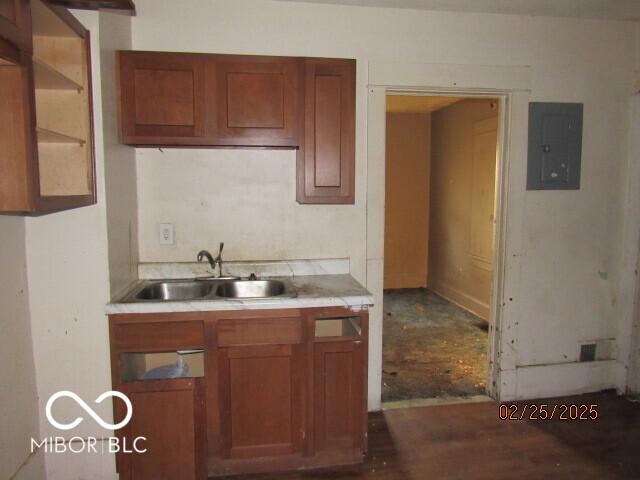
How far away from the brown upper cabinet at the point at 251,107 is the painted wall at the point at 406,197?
368 cm

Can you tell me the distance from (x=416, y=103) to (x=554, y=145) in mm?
2739

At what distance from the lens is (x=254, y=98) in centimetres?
230

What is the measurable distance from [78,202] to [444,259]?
188 inches

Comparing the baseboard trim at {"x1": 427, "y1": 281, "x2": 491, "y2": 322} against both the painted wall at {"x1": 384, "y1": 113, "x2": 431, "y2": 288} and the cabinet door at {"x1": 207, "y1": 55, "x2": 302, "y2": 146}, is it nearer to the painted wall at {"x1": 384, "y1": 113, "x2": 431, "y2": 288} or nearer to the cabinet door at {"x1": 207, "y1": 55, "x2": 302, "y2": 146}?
the painted wall at {"x1": 384, "y1": 113, "x2": 431, "y2": 288}

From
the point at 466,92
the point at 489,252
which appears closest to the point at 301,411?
the point at 466,92

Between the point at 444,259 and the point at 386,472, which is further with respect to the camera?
the point at 444,259

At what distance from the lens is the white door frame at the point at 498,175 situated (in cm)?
267

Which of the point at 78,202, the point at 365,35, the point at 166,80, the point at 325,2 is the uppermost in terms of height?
the point at 325,2

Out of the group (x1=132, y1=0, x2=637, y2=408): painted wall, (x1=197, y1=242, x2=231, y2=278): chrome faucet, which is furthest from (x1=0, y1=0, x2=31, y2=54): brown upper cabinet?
(x1=197, y1=242, x2=231, y2=278): chrome faucet

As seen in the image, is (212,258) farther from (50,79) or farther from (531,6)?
(531,6)

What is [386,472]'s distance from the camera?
86.8 inches

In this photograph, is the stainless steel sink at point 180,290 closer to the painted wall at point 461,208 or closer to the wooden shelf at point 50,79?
the wooden shelf at point 50,79

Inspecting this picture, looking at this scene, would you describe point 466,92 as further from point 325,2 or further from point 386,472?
point 386,472
